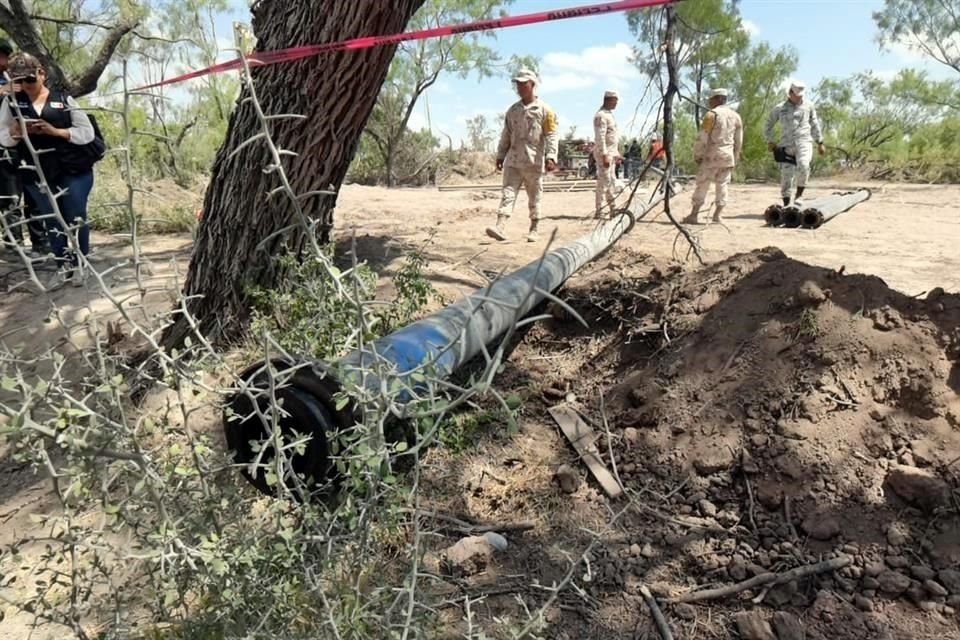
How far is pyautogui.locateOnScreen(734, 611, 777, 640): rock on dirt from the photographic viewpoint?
209 cm

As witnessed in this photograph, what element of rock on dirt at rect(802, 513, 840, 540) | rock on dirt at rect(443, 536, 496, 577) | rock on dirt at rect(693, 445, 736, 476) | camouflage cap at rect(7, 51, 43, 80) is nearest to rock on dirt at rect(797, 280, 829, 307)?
rock on dirt at rect(693, 445, 736, 476)

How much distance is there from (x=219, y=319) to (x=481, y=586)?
90.8 inches

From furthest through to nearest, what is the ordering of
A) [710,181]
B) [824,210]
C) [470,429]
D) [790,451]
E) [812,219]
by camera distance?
[824,210]
[812,219]
[710,181]
[470,429]
[790,451]

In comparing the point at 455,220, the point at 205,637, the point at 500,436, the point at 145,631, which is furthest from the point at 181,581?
the point at 455,220

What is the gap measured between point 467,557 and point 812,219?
24.6 feet

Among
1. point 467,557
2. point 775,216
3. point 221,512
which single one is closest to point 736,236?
point 775,216

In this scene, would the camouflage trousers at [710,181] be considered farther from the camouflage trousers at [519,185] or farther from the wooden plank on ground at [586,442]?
the wooden plank on ground at [586,442]

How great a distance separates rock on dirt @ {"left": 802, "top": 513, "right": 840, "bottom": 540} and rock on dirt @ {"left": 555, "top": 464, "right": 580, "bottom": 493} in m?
0.90

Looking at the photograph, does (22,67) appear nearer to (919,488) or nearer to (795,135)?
(919,488)

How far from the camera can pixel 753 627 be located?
211 cm

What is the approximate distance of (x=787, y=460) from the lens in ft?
8.80

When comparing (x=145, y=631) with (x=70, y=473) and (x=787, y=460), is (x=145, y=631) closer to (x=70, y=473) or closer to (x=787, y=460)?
(x=70, y=473)

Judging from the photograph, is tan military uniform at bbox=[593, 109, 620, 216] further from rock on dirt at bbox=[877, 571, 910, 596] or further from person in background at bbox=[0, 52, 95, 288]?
rock on dirt at bbox=[877, 571, 910, 596]

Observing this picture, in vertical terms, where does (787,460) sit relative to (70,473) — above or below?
below
